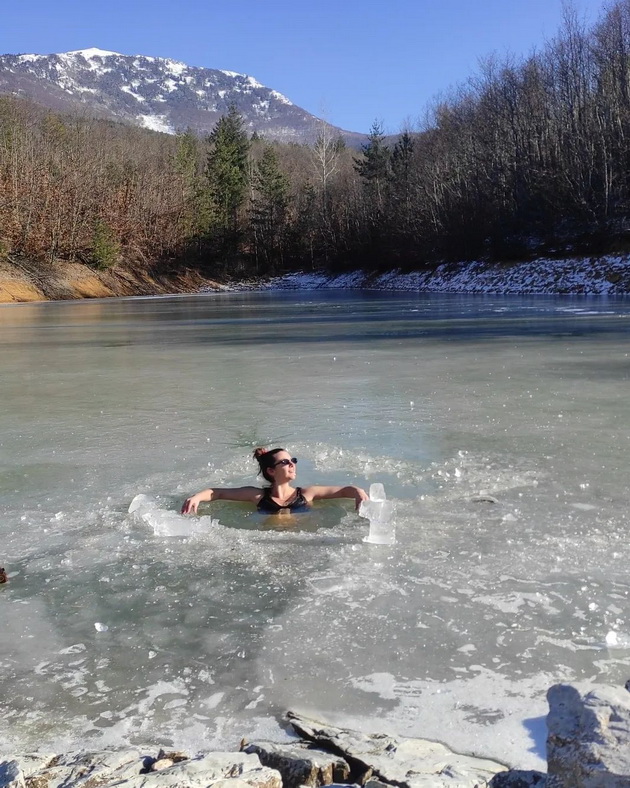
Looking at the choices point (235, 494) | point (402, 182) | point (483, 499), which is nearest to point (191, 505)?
point (235, 494)

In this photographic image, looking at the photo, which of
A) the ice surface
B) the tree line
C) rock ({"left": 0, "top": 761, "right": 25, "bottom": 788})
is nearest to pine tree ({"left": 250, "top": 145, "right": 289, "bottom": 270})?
the tree line

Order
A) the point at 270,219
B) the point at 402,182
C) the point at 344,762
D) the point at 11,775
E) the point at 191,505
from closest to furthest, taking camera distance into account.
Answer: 1. the point at 11,775
2. the point at 344,762
3. the point at 191,505
4. the point at 402,182
5. the point at 270,219

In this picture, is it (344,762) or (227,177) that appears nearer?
(344,762)

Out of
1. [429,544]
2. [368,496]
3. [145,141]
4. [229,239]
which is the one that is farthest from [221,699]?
[145,141]

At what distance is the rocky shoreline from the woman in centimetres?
224

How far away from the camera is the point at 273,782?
1.73 m

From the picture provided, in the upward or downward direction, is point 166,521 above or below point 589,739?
below

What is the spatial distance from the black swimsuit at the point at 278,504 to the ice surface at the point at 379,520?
626 millimetres

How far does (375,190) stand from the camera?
65250 millimetres

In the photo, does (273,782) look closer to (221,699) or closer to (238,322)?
(221,699)

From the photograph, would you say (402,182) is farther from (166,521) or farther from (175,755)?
(175,755)

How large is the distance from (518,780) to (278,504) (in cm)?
278

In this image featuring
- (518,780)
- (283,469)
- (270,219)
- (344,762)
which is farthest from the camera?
(270,219)

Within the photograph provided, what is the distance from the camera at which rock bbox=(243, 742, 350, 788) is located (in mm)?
1804
